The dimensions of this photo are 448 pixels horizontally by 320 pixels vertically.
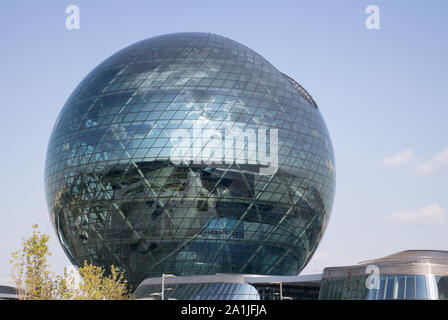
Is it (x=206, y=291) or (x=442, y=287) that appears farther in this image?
(x=206, y=291)

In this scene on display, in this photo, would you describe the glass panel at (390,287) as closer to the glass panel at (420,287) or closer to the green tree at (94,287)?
the glass panel at (420,287)

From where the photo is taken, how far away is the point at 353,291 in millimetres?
34719

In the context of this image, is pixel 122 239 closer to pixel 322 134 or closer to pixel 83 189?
pixel 83 189

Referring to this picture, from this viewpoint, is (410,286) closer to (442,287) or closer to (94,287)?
(442,287)

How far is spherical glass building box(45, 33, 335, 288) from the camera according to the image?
1636 inches

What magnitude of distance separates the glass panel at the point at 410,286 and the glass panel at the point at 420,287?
16 centimetres

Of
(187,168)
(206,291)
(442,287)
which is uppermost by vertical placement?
(187,168)

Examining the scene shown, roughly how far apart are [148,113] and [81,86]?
8.53 meters

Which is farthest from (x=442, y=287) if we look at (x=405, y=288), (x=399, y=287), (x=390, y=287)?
(x=390, y=287)

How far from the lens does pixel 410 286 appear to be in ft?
106

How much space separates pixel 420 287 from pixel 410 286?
19.4 inches

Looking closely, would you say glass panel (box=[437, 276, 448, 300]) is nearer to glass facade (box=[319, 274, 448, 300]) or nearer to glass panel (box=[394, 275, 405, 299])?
glass facade (box=[319, 274, 448, 300])
